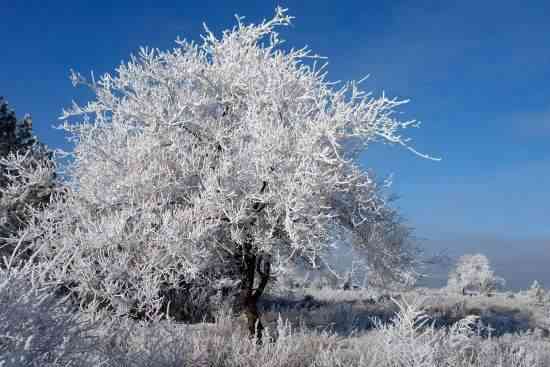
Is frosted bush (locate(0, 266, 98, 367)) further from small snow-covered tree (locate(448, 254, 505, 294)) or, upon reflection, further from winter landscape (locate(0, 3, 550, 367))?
small snow-covered tree (locate(448, 254, 505, 294))

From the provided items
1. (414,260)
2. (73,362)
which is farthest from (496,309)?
(73,362)

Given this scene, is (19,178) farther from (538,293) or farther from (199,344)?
(538,293)

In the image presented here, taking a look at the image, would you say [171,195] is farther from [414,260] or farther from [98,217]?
[414,260]

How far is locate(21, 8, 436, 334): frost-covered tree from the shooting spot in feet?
25.2

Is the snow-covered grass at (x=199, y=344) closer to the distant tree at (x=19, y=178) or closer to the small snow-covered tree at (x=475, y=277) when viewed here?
the distant tree at (x=19, y=178)

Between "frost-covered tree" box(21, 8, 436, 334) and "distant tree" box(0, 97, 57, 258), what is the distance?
1.06 metres

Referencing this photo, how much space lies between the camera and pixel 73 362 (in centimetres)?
354

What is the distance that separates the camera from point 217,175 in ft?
25.7

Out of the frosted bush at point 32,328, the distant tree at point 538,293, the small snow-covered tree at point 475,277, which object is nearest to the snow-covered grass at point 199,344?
the frosted bush at point 32,328

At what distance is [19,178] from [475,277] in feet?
126

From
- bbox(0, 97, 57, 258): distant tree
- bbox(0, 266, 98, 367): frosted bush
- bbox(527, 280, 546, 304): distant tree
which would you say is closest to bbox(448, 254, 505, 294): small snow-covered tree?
bbox(527, 280, 546, 304): distant tree

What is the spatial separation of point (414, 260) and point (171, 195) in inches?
171

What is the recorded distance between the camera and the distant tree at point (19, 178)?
35.0ft

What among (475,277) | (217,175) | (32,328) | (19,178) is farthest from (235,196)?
(475,277)
